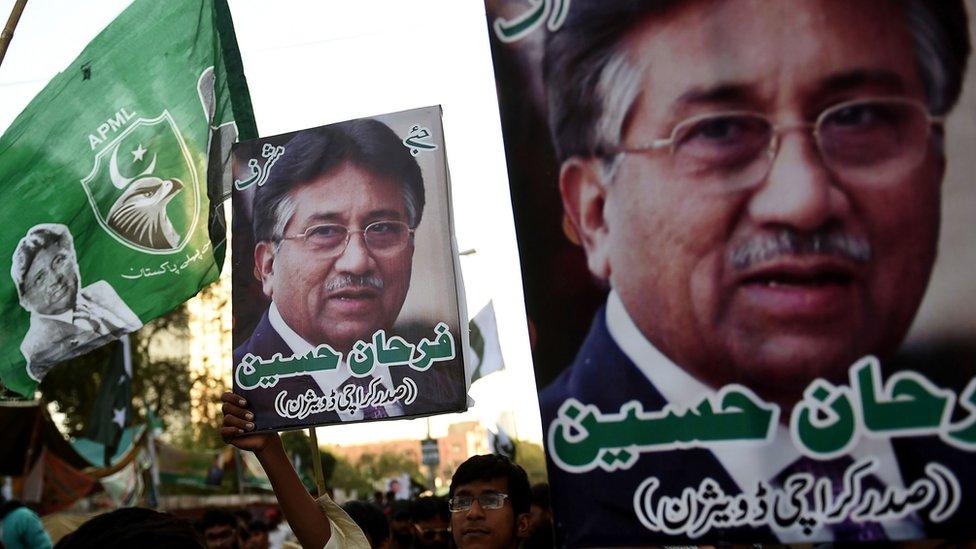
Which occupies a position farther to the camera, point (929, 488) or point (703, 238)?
point (703, 238)

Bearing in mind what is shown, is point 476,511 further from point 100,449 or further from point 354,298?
point 100,449

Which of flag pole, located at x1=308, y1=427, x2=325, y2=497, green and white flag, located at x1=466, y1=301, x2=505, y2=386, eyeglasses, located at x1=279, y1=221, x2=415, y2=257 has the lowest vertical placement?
flag pole, located at x1=308, y1=427, x2=325, y2=497

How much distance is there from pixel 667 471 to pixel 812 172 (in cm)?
78

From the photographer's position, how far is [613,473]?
2.51m

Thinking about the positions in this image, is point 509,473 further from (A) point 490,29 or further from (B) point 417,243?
(A) point 490,29

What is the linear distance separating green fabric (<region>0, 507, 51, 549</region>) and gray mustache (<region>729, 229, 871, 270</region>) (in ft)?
18.7

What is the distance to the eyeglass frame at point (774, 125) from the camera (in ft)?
7.69

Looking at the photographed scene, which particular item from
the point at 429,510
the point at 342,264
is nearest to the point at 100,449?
the point at 429,510

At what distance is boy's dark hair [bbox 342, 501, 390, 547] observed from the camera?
17.1 feet

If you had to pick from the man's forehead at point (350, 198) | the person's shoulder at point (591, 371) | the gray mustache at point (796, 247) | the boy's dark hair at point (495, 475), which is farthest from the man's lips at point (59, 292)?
the gray mustache at point (796, 247)

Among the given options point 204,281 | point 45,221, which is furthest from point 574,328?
point 45,221

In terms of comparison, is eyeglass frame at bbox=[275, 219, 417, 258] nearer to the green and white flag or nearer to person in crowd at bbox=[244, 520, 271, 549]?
person in crowd at bbox=[244, 520, 271, 549]

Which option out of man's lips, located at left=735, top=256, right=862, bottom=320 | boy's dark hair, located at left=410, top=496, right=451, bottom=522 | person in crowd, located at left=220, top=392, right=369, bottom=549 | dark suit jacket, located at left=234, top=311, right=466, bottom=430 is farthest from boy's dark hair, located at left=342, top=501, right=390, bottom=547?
man's lips, located at left=735, top=256, right=862, bottom=320

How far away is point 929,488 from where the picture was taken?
2.27m
